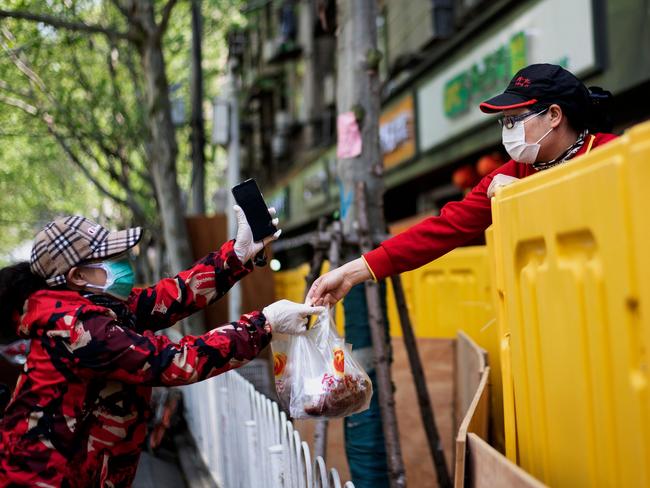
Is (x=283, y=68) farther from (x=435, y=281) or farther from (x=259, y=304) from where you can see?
(x=435, y=281)

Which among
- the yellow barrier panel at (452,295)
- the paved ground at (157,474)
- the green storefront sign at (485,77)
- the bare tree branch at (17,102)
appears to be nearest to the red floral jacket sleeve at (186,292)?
the paved ground at (157,474)

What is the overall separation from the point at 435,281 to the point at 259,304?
4374mm

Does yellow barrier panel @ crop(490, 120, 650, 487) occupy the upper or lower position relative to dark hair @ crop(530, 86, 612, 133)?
lower

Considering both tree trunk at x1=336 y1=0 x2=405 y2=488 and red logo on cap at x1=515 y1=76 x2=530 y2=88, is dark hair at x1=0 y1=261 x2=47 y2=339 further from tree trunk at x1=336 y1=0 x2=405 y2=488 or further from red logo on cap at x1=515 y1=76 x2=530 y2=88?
tree trunk at x1=336 y1=0 x2=405 y2=488

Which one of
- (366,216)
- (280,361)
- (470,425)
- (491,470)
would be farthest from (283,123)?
(491,470)

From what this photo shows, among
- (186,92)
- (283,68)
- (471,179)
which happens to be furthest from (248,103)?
(471,179)

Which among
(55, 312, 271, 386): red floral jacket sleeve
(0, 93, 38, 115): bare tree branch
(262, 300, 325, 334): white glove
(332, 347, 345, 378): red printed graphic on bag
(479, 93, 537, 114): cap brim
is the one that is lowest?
(332, 347, 345, 378): red printed graphic on bag

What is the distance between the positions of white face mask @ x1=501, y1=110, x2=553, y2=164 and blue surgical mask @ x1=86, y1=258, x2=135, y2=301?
59.9 inches

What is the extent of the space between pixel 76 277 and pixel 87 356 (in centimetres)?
40

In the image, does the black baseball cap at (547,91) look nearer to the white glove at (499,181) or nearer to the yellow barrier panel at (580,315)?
the white glove at (499,181)

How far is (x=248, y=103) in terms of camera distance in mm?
30547

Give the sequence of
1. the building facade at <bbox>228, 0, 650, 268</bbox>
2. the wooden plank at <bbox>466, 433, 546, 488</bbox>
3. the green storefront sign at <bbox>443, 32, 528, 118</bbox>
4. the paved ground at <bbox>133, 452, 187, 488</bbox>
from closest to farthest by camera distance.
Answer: the wooden plank at <bbox>466, 433, 546, 488</bbox> < the paved ground at <bbox>133, 452, 187, 488</bbox> < the building facade at <bbox>228, 0, 650, 268</bbox> < the green storefront sign at <bbox>443, 32, 528, 118</bbox>

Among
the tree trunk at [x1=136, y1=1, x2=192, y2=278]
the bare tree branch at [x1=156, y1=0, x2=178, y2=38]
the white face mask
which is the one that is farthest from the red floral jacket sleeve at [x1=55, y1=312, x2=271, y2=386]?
the bare tree branch at [x1=156, y1=0, x2=178, y2=38]

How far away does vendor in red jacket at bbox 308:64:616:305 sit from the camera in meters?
2.64
